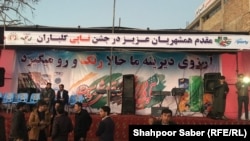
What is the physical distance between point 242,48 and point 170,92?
3104 millimetres

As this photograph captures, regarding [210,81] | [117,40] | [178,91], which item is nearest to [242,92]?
[210,81]

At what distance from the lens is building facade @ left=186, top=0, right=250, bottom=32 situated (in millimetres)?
18406

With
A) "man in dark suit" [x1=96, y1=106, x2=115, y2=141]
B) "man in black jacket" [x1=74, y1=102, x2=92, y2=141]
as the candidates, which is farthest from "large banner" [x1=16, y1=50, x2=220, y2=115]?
"man in dark suit" [x1=96, y1=106, x2=115, y2=141]

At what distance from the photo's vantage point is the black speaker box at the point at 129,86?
1457 cm

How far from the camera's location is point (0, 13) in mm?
11461

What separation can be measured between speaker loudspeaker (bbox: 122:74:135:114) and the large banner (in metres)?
0.32

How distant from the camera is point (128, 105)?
47.3ft

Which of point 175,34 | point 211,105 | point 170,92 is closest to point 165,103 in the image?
point 170,92

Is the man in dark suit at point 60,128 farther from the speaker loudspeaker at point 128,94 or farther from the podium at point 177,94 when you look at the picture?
the podium at point 177,94

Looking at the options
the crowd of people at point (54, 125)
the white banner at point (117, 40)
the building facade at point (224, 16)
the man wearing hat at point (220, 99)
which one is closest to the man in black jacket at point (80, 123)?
the crowd of people at point (54, 125)

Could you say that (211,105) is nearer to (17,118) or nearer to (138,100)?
(138,100)

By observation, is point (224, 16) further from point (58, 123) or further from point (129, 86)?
point (58, 123)

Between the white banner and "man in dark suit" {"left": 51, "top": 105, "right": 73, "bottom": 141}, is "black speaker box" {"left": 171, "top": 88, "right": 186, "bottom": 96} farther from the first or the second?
"man in dark suit" {"left": 51, "top": 105, "right": 73, "bottom": 141}

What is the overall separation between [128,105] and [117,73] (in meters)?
1.40
